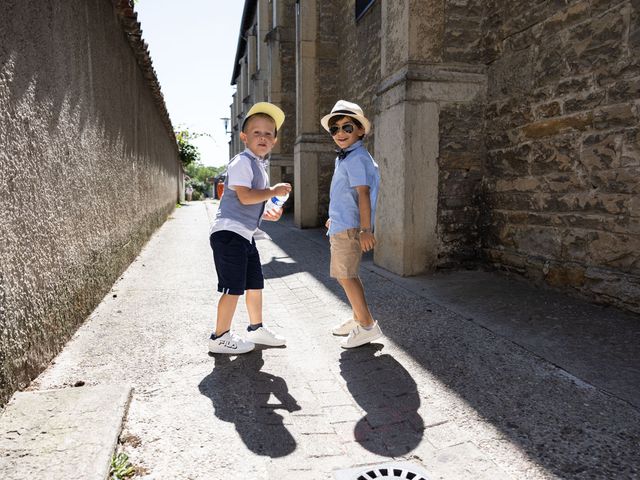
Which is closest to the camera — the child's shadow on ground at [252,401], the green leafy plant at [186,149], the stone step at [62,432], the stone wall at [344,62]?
the stone step at [62,432]

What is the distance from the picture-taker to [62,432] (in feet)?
5.81

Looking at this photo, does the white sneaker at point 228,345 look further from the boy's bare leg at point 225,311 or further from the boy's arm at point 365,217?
the boy's arm at point 365,217

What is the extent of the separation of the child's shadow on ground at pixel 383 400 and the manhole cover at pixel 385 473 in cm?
9

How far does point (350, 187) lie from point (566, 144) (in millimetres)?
2032

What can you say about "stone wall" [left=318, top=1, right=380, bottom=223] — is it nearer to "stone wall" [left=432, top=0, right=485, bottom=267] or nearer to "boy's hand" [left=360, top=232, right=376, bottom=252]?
"stone wall" [left=432, top=0, right=485, bottom=267]

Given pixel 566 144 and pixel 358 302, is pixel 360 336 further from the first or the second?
pixel 566 144

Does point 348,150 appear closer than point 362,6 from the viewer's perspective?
Yes

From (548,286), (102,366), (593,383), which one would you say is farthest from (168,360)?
(548,286)

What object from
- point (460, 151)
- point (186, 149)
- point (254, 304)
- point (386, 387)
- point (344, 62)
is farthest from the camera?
point (186, 149)

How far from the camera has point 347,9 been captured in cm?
932

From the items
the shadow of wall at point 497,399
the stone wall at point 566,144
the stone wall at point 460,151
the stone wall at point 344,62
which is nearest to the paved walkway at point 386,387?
the shadow of wall at point 497,399

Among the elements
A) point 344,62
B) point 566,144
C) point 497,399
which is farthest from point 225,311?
point 344,62

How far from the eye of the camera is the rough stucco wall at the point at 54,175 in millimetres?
2160

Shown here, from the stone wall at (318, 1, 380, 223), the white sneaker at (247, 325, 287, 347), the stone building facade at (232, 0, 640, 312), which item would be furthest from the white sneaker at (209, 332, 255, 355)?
the stone wall at (318, 1, 380, 223)
